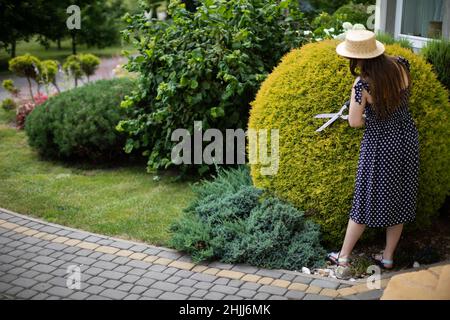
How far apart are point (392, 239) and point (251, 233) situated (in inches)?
46.9

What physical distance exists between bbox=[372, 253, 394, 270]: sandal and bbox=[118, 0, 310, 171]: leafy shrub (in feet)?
8.01

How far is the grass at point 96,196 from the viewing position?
19.6 feet

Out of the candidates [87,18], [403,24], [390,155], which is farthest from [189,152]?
[87,18]

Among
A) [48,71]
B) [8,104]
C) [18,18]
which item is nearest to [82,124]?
[48,71]

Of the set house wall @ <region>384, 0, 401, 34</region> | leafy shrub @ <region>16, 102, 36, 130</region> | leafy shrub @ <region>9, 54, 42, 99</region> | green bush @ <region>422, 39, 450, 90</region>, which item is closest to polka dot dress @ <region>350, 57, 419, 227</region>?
green bush @ <region>422, 39, 450, 90</region>

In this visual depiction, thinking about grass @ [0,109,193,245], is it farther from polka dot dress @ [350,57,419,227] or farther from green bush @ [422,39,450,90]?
green bush @ [422,39,450,90]

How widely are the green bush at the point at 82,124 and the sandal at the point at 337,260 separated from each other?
12.4 ft

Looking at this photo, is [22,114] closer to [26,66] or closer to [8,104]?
[26,66]

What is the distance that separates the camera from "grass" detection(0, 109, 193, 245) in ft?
19.6

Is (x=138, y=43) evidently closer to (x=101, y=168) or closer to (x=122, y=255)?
(x=101, y=168)

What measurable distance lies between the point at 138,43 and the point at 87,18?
11278 millimetres

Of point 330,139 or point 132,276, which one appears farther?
point 330,139

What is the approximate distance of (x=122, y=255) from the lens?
5246 millimetres

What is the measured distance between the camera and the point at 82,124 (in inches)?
305
